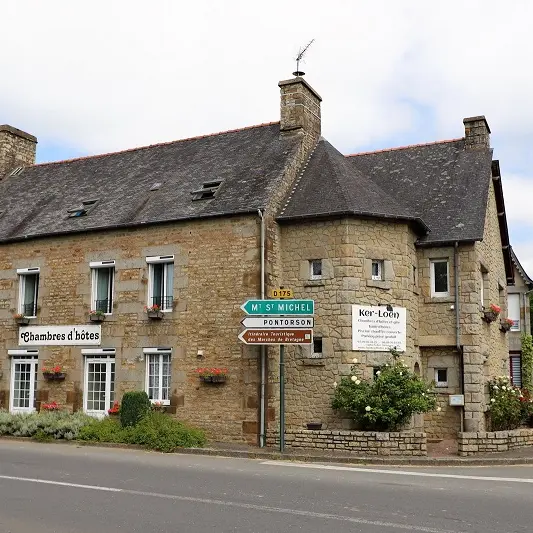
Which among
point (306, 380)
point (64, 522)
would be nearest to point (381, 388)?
point (306, 380)

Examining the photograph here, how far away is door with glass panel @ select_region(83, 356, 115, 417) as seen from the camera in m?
19.7

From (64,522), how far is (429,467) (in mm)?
8045

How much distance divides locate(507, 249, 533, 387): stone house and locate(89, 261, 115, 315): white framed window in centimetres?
1628

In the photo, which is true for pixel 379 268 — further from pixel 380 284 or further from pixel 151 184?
pixel 151 184

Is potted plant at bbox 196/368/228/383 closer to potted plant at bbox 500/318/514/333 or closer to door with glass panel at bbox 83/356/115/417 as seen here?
door with glass panel at bbox 83/356/115/417

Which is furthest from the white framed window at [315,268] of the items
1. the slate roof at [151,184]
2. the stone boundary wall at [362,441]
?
the stone boundary wall at [362,441]

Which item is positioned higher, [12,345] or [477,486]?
[12,345]

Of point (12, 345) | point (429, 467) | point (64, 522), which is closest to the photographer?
point (64, 522)

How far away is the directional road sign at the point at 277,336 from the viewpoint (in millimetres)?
15781

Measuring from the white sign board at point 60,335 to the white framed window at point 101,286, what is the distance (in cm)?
62

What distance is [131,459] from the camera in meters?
14.5

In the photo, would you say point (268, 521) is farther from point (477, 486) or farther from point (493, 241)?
point (493, 241)

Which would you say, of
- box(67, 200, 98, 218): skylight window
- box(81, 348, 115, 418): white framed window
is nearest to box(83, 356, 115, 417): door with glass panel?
box(81, 348, 115, 418): white framed window

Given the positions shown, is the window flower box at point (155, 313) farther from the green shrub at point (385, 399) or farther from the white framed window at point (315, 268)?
the green shrub at point (385, 399)
